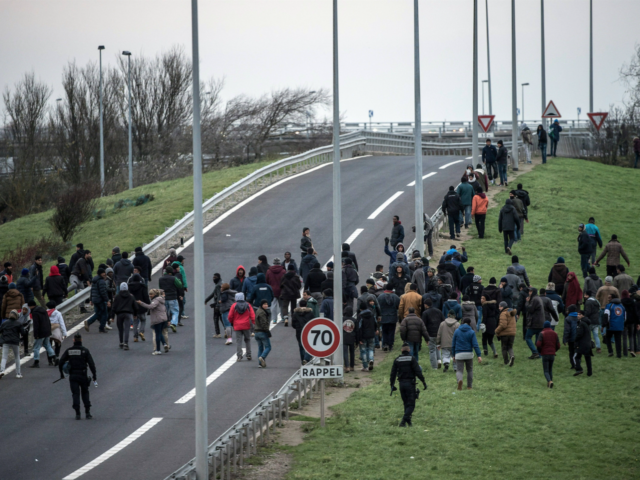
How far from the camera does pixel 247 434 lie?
12.9 metres

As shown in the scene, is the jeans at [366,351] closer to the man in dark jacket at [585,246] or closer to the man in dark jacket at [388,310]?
the man in dark jacket at [388,310]

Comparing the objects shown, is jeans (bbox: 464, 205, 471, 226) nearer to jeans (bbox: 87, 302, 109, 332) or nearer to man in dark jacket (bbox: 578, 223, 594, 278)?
man in dark jacket (bbox: 578, 223, 594, 278)

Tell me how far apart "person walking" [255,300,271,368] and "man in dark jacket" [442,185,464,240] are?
1133 cm

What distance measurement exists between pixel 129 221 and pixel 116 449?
2103cm

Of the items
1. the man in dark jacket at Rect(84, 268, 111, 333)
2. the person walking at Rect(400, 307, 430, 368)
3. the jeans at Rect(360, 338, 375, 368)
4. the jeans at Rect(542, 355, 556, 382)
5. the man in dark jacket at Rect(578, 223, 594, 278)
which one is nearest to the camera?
the jeans at Rect(542, 355, 556, 382)

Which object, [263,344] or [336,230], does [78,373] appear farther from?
[336,230]

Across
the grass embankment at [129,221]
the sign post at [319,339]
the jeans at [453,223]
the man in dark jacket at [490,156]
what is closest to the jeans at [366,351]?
the sign post at [319,339]

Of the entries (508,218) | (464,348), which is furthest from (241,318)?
(508,218)

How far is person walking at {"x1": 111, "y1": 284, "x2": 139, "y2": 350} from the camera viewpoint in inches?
760

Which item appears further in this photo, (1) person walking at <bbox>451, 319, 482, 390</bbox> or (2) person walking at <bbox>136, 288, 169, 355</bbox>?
(2) person walking at <bbox>136, 288, 169, 355</bbox>

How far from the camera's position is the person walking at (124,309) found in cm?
1931

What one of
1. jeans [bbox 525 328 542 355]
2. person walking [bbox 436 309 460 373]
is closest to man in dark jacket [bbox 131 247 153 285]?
person walking [bbox 436 309 460 373]

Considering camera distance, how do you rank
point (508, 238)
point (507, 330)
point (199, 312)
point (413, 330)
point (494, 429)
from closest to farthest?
point (199, 312) → point (494, 429) → point (413, 330) → point (507, 330) → point (508, 238)

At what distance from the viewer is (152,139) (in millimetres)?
66188
